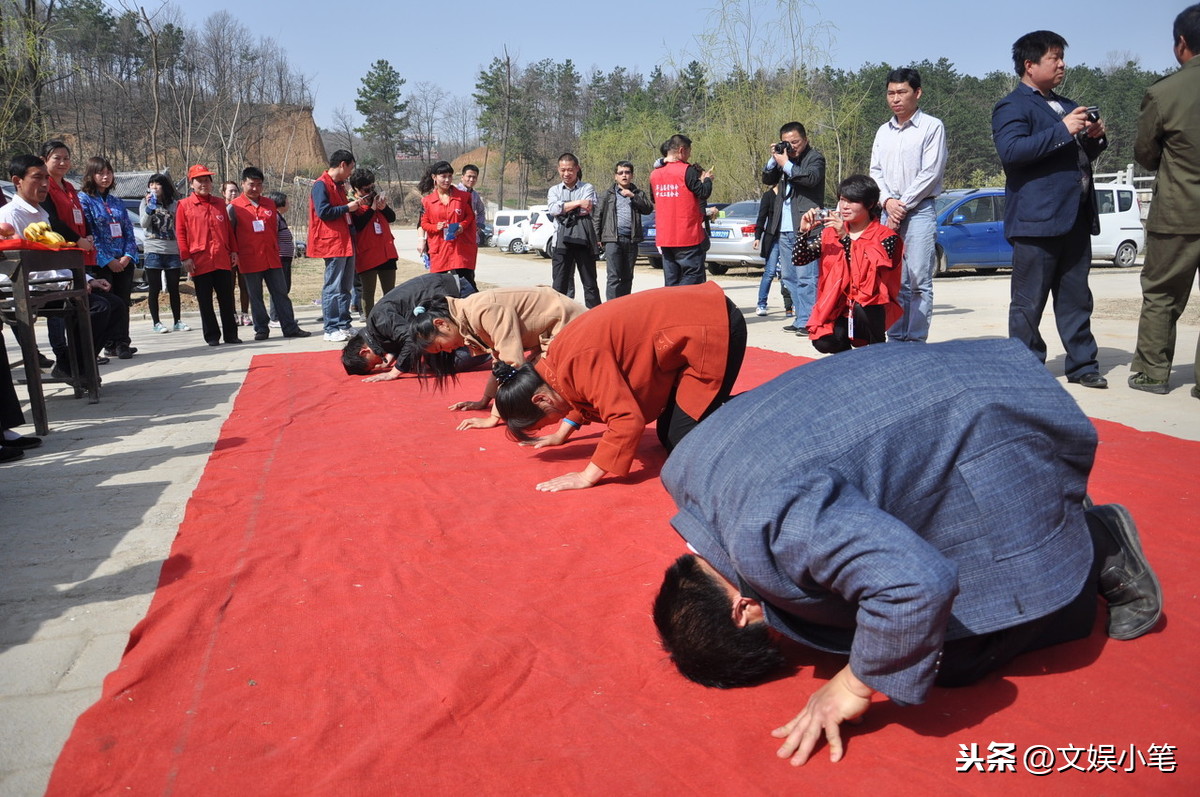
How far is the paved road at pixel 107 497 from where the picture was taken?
229cm

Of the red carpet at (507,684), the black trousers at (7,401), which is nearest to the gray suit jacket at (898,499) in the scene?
the red carpet at (507,684)

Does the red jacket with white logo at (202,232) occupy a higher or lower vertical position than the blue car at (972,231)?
higher

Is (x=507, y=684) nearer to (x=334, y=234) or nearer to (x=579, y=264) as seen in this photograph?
(x=579, y=264)

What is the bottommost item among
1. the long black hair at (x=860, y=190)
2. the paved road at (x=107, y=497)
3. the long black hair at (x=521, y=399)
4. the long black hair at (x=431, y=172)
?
the paved road at (x=107, y=497)

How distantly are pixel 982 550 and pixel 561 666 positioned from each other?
104 centimetres

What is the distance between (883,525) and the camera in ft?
5.42

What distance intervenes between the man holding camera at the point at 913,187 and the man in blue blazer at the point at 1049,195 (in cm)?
52

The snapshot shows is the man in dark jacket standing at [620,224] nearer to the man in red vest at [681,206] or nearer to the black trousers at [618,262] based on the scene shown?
the black trousers at [618,262]

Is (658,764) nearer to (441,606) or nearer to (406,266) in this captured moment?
(441,606)

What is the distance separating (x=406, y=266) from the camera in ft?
63.7

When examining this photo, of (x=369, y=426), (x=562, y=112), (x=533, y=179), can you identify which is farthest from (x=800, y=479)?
(x=533, y=179)

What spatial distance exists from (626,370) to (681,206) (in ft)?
15.4

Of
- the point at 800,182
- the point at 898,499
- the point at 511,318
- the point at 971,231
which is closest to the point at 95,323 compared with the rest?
the point at 511,318

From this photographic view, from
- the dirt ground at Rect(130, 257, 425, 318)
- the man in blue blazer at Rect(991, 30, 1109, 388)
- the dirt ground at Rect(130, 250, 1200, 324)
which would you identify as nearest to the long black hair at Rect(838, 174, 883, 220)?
the man in blue blazer at Rect(991, 30, 1109, 388)
